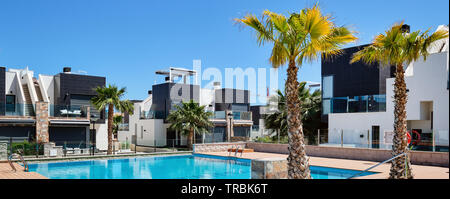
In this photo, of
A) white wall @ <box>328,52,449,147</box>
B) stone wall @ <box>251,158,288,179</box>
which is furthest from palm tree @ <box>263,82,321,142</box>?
stone wall @ <box>251,158,288,179</box>

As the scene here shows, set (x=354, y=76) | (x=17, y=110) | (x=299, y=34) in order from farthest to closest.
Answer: (x=354, y=76) < (x=17, y=110) < (x=299, y=34)

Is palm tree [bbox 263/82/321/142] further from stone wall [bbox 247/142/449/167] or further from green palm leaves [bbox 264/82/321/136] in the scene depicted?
stone wall [bbox 247/142/449/167]

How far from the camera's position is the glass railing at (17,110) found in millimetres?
22087

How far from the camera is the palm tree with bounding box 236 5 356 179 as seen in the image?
841 centimetres

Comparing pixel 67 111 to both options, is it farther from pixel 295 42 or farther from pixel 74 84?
pixel 295 42

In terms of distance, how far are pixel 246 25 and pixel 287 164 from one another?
338cm

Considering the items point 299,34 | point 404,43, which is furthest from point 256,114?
point 299,34

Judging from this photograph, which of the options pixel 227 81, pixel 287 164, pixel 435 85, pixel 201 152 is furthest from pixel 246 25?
pixel 227 81

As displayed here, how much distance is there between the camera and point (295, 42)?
8586mm

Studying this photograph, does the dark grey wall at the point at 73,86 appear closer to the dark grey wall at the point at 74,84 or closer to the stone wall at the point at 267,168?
the dark grey wall at the point at 74,84

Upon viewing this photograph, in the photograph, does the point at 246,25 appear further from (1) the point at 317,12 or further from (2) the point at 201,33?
(2) the point at 201,33

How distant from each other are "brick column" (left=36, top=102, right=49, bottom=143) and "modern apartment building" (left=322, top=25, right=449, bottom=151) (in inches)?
667

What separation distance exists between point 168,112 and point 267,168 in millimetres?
24338

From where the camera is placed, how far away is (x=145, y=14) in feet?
82.8
